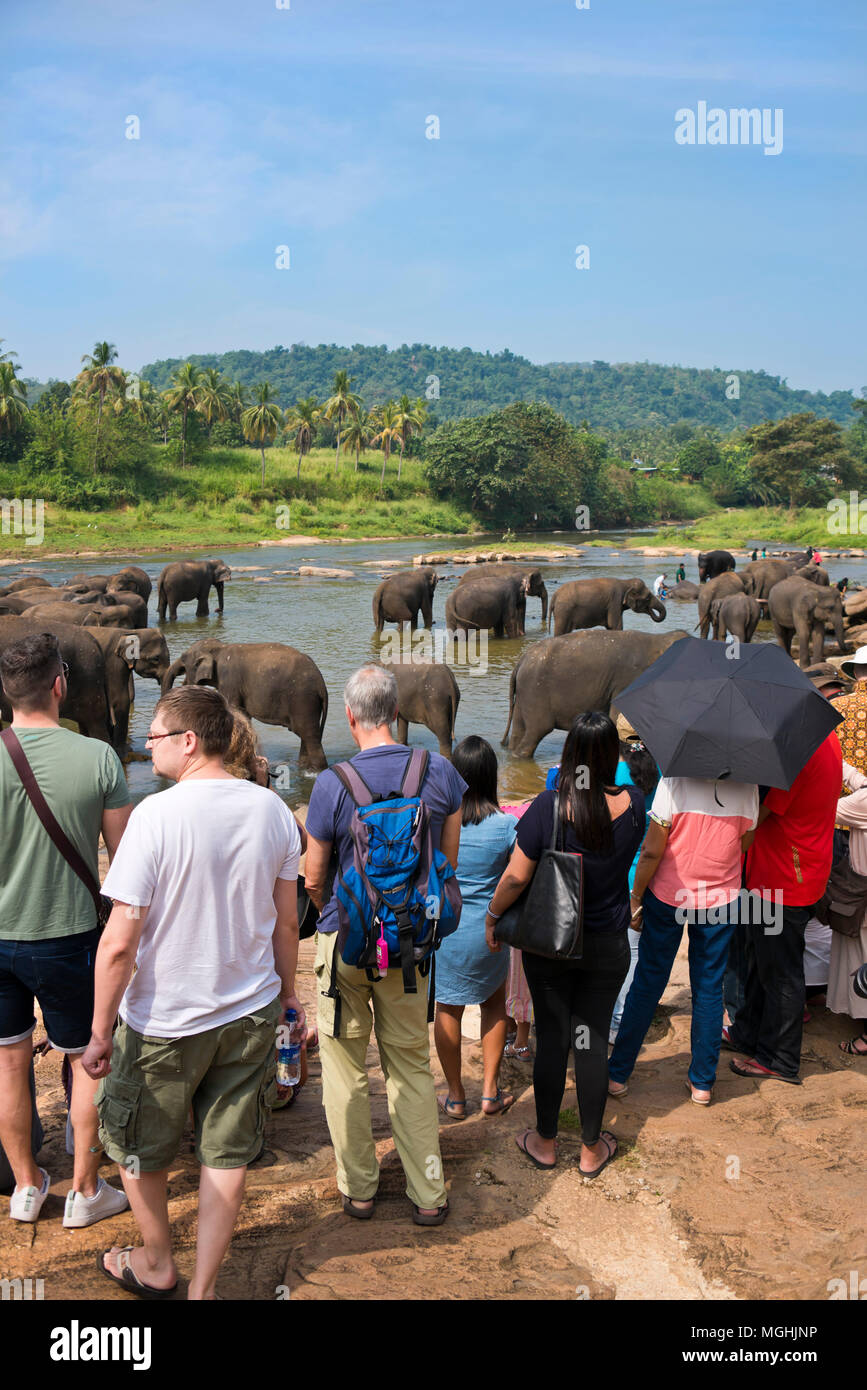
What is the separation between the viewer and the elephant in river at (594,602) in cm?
1964

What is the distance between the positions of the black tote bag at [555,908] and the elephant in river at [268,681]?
7777 mm

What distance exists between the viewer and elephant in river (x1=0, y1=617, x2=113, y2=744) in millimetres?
11836

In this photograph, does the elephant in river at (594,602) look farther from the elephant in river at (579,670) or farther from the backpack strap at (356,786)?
the backpack strap at (356,786)

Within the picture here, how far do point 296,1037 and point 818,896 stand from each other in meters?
2.38

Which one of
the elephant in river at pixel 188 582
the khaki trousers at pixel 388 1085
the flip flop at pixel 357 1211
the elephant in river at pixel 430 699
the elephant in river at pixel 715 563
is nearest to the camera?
the khaki trousers at pixel 388 1085

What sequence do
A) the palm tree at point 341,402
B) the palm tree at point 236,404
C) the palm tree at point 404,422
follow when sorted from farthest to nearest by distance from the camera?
the palm tree at point 236,404, the palm tree at point 404,422, the palm tree at point 341,402

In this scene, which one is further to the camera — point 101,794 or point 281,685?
point 281,685

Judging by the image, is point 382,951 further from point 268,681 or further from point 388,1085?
point 268,681

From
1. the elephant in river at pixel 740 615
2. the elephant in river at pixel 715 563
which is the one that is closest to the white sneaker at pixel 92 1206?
the elephant in river at pixel 740 615

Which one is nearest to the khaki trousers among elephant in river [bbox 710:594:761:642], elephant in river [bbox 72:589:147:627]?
elephant in river [bbox 72:589:147:627]

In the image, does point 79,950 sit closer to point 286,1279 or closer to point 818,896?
point 286,1279

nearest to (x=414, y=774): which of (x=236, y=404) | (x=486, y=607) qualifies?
(x=486, y=607)
